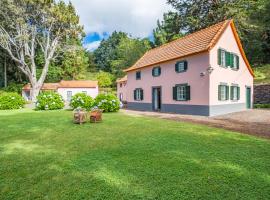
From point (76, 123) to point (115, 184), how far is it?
789 centimetres

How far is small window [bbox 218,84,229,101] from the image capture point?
15831mm

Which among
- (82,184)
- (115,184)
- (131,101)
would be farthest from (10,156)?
(131,101)

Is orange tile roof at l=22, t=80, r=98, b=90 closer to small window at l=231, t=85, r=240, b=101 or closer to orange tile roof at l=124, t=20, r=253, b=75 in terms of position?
orange tile roof at l=124, t=20, r=253, b=75

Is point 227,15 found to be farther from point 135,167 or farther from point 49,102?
point 135,167

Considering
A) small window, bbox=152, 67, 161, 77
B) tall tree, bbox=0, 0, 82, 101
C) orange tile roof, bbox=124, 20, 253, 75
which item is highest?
tall tree, bbox=0, 0, 82, 101

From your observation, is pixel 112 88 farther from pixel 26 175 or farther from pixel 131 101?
pixel 26 175

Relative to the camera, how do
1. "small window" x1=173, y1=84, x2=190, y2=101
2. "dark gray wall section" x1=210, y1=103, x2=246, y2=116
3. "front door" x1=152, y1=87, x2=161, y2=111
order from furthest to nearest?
"front door" x1=152, y1=87, x2=161, y2=111 < "small window" x1=173, y1=84, x2=190, y2=101 < "dark gray wall section" x1=210, y1=103, x2=246, y2=116

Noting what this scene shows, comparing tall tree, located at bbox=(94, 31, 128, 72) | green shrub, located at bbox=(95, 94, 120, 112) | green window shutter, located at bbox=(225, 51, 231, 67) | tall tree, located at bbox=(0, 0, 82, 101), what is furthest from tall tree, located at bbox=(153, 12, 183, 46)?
tall tree, located at bbox=(94, 31, 128, 72)

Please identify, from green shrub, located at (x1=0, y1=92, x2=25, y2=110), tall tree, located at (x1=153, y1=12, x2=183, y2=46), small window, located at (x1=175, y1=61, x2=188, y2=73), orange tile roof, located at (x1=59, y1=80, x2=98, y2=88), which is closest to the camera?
small window, located at (x1=175, y1=61, x2=188, y2=73)

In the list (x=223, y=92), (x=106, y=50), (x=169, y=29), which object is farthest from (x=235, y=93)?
(x=106, y=50)

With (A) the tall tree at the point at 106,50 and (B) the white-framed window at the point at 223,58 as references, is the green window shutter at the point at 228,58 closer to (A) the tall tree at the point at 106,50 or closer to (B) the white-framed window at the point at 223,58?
(B) the white-framed window at the point at 223,58

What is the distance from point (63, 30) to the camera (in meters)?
29.8

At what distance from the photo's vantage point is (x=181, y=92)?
56.5 feet

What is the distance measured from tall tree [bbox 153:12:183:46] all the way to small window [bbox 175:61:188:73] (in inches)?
691
